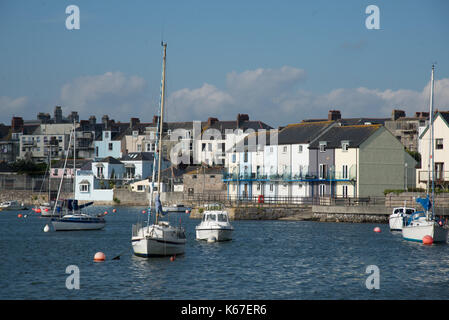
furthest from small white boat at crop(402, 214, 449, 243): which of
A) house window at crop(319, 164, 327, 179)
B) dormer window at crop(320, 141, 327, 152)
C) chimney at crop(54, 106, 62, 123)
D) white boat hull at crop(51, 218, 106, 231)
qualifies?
chimney at crop(54, 106, 62, 123)

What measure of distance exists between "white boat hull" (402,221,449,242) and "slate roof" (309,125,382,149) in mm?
32797

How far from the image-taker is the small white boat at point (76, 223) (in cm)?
6381

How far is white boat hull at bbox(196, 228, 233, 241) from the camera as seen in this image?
173 ft

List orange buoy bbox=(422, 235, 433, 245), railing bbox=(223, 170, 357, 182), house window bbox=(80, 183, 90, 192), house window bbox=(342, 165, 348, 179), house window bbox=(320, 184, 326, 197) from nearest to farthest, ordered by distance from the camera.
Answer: orange buoy bbox=(422, 235, 433, 245), house window bbox=(342, 165, 348, 179), railing bbox=(223, 170, 357, 182), house window bbox=(320, 184, 326, 197), house window bbox=(80, 183, 90, 192)

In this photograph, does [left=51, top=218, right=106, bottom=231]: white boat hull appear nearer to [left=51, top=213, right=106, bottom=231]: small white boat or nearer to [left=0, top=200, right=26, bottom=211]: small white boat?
[left=51, top=213, right=106, bottom=231]: small white boat

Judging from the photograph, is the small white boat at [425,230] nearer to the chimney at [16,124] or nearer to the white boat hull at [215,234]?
the white boat hull at [215,234]

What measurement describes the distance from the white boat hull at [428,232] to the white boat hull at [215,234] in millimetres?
13505

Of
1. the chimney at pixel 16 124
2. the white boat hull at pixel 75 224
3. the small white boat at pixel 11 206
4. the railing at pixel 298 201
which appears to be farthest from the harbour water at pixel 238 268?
the chimney at pixel 16 124

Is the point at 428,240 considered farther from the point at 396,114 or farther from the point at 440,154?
the point at 396,114

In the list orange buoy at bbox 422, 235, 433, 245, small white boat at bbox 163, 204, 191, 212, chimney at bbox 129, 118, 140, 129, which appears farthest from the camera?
chimney at bbox 129, 118, 140, 129

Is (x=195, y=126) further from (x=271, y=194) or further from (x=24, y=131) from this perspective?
(x=271, y=194)

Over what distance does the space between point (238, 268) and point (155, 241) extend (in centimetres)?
493

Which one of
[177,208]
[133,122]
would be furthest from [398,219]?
[133,122]
